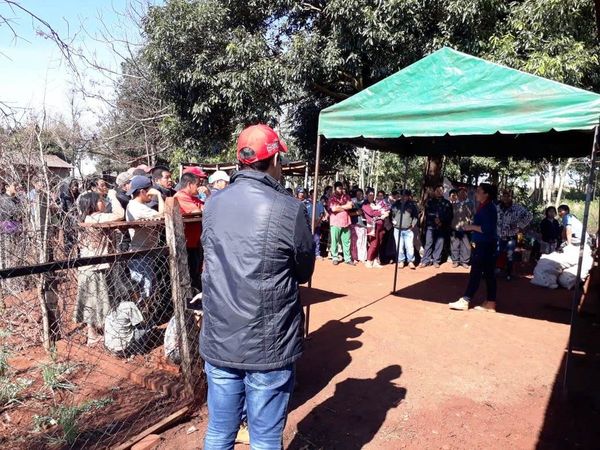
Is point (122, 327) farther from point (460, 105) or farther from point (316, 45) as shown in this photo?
point (316, 45)

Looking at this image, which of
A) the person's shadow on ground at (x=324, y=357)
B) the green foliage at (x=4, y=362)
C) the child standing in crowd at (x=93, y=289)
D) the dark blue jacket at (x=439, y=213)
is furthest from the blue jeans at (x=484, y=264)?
the green foliage at (x=4, y=362)

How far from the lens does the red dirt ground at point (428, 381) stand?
3041mm

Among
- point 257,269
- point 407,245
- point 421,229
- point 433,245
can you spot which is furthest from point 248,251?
point 421,229

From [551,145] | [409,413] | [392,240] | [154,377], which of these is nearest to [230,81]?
[392,240]

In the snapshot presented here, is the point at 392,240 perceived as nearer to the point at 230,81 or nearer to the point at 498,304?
the point at 498,304

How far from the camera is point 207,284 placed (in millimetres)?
2074

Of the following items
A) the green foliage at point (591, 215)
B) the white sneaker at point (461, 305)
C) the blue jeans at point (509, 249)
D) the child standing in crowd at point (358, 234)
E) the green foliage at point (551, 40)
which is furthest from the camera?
the green foliage at point (591, 215)

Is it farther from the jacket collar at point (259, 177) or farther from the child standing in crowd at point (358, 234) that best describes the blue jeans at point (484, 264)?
the jacket collar at point (259, 177)

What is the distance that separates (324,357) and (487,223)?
2.77 metres

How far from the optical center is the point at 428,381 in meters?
3.85

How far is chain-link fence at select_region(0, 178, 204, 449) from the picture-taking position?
3.08 metres

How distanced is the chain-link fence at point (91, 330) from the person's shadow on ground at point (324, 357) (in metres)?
0.90

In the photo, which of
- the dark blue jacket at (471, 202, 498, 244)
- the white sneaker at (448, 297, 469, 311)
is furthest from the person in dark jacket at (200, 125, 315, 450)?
the white sneaker at (448, 297, 469, 311)

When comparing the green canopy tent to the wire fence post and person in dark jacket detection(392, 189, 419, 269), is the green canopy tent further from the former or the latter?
person in dark jacket detection(392, 189, 419, 269)
